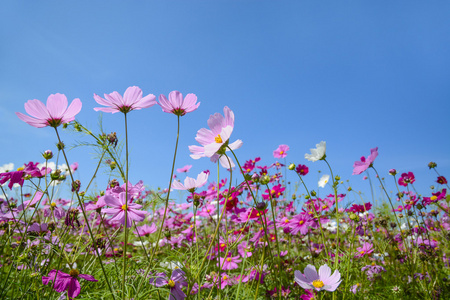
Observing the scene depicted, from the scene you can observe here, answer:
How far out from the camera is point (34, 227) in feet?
4.37

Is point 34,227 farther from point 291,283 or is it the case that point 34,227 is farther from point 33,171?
point 291,283

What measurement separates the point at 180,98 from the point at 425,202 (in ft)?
5.80

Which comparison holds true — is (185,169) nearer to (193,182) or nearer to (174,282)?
(193,182)

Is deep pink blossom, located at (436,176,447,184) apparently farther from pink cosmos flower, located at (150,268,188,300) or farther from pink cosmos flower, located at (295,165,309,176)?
pink cosmos flower, located at (150,268,188,300)

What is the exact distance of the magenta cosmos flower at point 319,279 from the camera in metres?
0.78

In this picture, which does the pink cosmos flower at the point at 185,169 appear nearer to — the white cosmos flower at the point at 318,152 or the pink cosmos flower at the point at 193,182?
the pink cosmos flower at the point at 193,182

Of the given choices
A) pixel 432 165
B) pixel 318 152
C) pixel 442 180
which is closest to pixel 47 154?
pixel 318 152

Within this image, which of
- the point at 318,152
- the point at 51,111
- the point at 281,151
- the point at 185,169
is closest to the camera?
the point at 51,111

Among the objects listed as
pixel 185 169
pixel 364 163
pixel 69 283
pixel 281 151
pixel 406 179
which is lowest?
pixel 69 283

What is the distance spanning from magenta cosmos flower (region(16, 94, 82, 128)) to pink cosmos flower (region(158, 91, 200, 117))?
229 millimetres

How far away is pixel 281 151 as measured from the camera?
97.3 inches

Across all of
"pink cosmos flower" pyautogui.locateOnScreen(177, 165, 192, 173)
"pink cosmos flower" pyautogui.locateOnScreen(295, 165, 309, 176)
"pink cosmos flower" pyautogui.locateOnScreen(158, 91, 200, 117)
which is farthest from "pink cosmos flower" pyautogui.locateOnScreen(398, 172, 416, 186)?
"pink cosmos flower" pyautogui.locateOnScreen(158, 91, 200, 117)

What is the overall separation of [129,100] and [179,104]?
0.46 ft

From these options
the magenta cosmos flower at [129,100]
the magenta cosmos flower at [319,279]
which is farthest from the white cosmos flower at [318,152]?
the magenta cosmos flower at [129,100]
